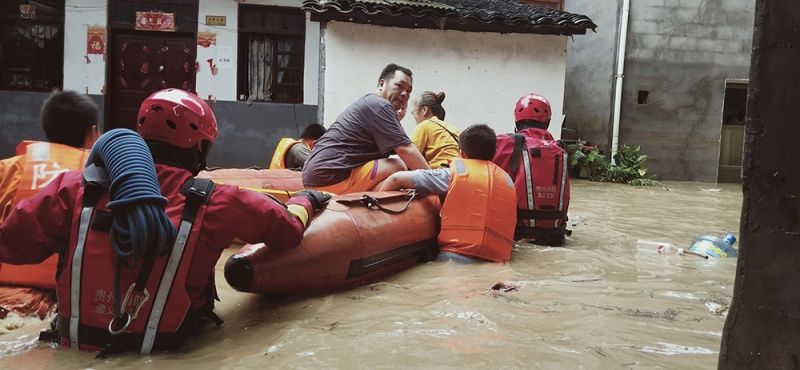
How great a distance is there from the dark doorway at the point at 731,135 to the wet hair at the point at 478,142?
12.6 meters

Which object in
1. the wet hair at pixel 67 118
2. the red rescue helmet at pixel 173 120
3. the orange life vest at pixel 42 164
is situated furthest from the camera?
the wet hair at pixel 67 118

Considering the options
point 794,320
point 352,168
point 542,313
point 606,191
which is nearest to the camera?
point 794,320

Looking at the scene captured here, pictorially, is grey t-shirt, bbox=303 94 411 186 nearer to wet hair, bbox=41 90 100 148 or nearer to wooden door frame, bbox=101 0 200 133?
wet hair, bbox=41 90 100 148

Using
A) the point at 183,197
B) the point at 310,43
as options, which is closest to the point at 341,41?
the point at 310,43

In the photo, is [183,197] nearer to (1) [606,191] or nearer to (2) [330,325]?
(2) [330,325]

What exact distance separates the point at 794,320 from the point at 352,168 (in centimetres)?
341

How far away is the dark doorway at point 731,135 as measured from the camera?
15109mm

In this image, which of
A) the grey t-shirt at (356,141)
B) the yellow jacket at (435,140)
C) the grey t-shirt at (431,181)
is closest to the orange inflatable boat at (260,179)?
the grey t-shirt at (356,141)

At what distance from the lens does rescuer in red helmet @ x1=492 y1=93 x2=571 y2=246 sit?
5086mm

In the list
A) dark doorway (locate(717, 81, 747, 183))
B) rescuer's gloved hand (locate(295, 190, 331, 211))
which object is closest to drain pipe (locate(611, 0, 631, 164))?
dark doorway (locate(717, 81, 747, 183))

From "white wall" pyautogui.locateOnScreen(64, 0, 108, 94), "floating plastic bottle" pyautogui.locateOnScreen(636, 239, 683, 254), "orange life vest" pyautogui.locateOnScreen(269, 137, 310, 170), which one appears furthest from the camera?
"white wall" pyautogui.locateOnScreen(64, 0, 108, 94)

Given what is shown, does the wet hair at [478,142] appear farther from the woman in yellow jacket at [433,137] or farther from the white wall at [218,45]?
the white wall at [218,45]

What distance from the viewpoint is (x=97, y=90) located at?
11336 millimetres

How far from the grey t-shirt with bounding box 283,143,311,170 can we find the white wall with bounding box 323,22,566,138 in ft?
8.24
